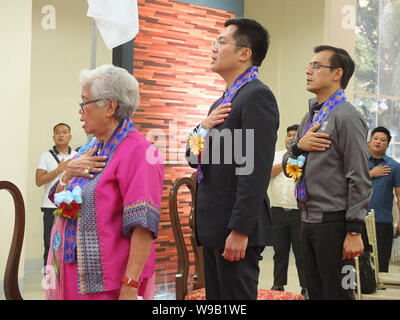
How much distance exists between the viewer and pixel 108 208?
1.91 metres

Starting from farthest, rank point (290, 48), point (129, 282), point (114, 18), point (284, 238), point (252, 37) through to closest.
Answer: point (290, 48)
point (284, 238)
point (114, 18)
point (252, 37)
point (129, 282)

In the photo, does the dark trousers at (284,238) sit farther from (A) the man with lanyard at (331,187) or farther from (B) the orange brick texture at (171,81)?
(A) the man with lanyard at (331,187)

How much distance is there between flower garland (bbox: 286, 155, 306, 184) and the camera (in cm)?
262

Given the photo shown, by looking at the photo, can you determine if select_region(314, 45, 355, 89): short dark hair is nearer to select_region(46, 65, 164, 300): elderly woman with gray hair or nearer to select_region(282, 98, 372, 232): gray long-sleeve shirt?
select_region(282, 98, 372, 232): gray long-sleeve shirt

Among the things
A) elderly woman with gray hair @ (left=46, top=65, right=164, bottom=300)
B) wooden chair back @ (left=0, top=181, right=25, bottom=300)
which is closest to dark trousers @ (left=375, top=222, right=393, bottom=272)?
elderly woman with gray hair @ (left=46, top=65, right=164, bottom=300)

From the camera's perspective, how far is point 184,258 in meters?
2.72

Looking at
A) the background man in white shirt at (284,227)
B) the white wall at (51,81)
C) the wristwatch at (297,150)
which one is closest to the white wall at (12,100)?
the white wall at (51,81)

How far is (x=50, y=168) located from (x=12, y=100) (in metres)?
1.15

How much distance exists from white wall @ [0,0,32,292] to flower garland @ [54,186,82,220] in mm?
3099

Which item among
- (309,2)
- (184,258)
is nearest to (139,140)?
(184,258)

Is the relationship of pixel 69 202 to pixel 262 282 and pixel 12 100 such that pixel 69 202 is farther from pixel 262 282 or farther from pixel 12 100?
pixel 262 282

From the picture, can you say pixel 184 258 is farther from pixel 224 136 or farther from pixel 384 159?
pixel 384 159

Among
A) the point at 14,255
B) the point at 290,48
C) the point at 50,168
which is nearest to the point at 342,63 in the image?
the point at 14,255
